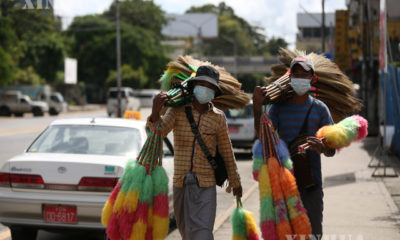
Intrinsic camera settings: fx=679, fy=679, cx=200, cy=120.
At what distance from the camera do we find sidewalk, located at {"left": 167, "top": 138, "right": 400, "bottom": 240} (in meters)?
7.74

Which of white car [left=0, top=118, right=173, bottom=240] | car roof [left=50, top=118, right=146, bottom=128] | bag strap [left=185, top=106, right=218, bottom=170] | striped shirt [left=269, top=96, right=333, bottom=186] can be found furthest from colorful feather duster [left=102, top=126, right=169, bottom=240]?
car roof [left=50, top=118, right=146, bottom=128]

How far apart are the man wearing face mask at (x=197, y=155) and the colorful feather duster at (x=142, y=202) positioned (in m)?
0.13

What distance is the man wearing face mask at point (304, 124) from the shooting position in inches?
196

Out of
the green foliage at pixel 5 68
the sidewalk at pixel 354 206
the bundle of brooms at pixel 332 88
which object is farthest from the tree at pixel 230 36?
the bundle of brooms at pixel 332 88

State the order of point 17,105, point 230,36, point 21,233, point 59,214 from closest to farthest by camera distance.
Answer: point 59,214
point 21,233
point 17,105
point 230,36

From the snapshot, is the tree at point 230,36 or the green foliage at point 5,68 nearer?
the green foliage at point 5,68

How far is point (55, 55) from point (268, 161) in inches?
2365

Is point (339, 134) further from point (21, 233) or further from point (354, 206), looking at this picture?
point (354, 206)

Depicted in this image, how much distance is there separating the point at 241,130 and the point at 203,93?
13.6 metres

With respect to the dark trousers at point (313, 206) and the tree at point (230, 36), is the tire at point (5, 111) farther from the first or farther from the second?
the tree at point (230, 36)

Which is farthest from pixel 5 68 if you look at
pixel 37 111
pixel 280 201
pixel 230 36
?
pixel 230 36

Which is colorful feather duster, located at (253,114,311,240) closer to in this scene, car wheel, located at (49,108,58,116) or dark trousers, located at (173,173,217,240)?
dark trousers, located at (173,173,217,240)

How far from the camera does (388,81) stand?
17625mm

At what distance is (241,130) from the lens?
61.3 ft
